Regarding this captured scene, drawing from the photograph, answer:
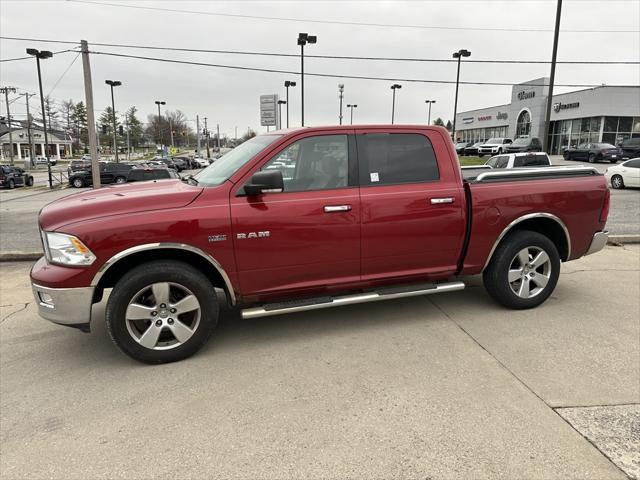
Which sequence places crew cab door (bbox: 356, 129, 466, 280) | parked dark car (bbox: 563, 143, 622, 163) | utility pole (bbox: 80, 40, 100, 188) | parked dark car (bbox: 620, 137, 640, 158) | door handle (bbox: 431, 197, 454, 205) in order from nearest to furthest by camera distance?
crew cab door (bbox: 356, 129, 466, 280) < door handle (bbox: 431, 197, 454, 205) < utility pole (bbox: 80, 40, 100, 188) < parked dark car (bbox: 563, 143, 622, 163) < parked dark car (bbox: 620, 137, 640, 158)

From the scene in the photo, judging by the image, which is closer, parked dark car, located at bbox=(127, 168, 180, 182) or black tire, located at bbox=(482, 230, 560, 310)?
black tire, located at bbox=(482, 230, 560, 310)

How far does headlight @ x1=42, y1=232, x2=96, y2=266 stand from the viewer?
3.38 meters

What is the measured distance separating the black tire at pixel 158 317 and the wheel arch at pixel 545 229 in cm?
277

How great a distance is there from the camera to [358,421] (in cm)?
290

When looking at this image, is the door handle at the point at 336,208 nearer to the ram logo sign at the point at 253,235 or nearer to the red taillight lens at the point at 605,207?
the ram logo sign at the point at 253,235

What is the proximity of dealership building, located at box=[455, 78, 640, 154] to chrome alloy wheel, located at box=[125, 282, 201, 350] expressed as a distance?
40.8 meters

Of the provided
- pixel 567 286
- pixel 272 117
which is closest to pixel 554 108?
pixel 272 117

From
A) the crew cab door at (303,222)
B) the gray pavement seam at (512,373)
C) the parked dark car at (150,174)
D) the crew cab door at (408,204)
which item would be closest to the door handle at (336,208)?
the crew cab door at (303,222)

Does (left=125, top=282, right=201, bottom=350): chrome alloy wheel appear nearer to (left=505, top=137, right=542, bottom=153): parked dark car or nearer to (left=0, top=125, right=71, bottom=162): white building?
(left=505, top=137, right=542, bottom=153): parked dark car

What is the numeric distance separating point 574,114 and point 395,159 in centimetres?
5098

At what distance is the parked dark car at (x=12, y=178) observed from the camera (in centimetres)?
2900

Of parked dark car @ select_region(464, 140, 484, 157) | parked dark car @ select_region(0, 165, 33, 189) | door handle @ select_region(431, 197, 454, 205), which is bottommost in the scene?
parked dark car @ select_region(0, 165, 33, 189)

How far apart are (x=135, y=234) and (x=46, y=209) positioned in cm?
92

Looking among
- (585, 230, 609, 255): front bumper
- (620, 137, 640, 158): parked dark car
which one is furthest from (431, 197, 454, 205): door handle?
(620, 137, 640, 158): parked dark car
